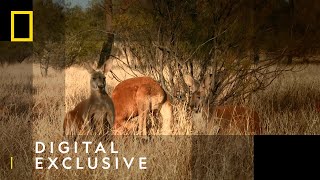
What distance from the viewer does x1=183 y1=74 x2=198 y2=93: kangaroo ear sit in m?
5.06

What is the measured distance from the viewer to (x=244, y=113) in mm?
4461

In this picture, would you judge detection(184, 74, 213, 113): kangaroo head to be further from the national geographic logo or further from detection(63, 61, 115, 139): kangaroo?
the national geographic logo

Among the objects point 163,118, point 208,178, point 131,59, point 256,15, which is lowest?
point 208,178

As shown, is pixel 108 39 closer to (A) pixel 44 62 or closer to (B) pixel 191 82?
(B) pixel 191 82

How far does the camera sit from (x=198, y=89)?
505cm

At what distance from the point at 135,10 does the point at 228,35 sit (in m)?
0.95

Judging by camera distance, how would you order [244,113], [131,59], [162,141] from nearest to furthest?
[162,141] < [244,113] < [131,59]

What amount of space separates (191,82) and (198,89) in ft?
0.44

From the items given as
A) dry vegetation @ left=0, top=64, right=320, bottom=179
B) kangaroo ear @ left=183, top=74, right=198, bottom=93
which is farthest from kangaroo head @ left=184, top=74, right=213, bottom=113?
dry vegetation @ left=0, top=64, right=320, bottom=179

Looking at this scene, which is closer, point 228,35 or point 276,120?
point 276,120

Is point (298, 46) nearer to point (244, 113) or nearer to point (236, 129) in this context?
point (244, 113)

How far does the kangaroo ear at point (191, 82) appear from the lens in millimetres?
5065

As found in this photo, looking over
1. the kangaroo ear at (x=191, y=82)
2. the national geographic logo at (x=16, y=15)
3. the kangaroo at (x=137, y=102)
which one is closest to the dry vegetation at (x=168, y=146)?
the kangaroo at (x=137, y=102)

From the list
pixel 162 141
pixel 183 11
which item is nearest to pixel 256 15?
pixel 183 11
